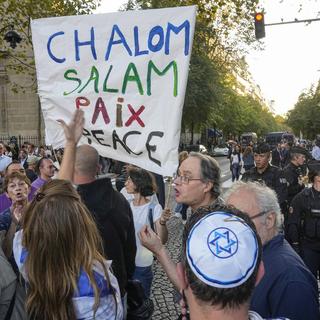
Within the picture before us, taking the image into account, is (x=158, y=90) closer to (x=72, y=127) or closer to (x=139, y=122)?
(x=139, y=122)

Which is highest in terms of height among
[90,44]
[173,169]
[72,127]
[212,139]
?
[90,44]

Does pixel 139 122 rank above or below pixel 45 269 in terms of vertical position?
above

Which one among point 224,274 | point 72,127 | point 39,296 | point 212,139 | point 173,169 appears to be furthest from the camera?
point 212,139

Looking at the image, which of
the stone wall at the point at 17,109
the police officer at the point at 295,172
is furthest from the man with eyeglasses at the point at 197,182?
the stone wall at the point at 17,109

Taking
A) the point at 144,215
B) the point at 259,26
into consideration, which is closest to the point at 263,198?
the point at 144,215

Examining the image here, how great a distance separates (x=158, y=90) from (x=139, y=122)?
10.8 inches

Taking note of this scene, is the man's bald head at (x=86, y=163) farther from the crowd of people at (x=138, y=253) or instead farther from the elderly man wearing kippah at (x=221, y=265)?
the elderly man wearing kippah at (x=221, y=265)

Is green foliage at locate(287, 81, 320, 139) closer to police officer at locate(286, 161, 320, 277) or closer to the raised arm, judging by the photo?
police officer at locate(286, 161, 320, 277)

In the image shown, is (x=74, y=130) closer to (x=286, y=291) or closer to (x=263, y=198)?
(x=263, y=198)

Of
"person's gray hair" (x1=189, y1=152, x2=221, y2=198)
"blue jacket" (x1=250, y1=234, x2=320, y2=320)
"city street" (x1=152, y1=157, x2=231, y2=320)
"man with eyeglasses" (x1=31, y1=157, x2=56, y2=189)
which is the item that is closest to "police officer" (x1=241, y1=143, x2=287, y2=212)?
"city street" (x1=152, y1=157, x2=231, y2=320)

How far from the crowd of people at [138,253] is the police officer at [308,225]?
0.07 meters

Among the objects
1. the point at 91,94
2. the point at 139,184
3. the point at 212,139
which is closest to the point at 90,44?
the point at 91,94

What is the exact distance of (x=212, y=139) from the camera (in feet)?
182

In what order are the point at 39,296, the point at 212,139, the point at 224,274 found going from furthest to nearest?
1. the point at 212,139
2. the point at 39,296
3. the point at 224,274
